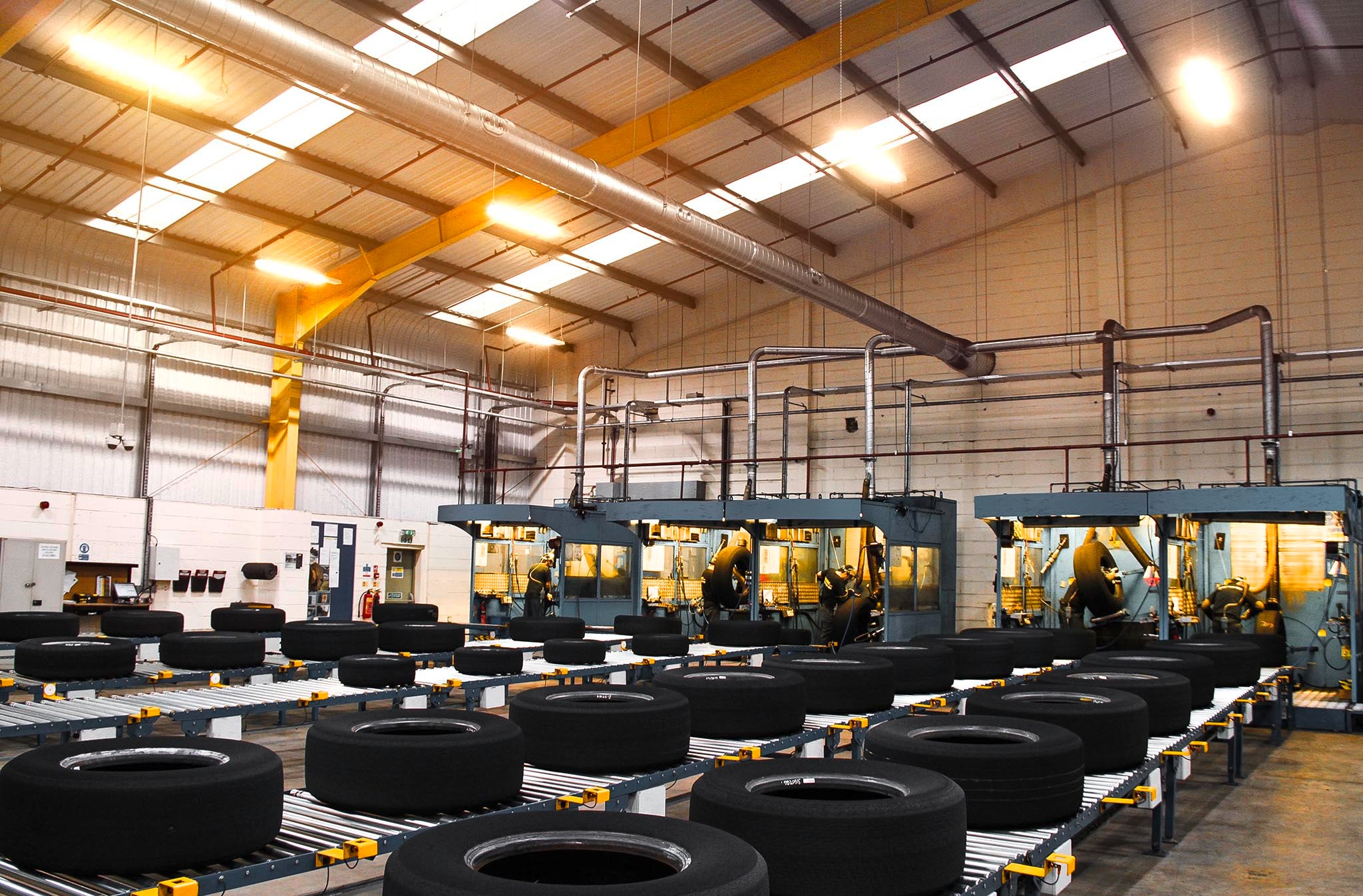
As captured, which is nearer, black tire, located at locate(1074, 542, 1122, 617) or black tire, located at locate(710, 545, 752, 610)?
black tire, located at locate(1074, 542, 1122, 617)

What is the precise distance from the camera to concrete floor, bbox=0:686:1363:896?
5656mm

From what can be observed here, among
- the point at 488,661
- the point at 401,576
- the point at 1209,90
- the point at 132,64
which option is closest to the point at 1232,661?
the point at 488,661

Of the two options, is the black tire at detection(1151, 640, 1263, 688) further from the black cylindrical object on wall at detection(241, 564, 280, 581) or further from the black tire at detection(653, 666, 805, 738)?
the black cylindrical object on wall at detection(241, 564, 280, 581)

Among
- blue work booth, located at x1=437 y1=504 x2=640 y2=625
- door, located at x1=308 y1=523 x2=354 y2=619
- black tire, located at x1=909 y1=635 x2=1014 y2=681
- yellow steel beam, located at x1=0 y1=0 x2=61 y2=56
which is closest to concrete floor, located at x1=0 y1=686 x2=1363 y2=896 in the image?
black tire, located at x1=909 y1=635 x2=1014 y2=681

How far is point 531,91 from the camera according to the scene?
1359 cm

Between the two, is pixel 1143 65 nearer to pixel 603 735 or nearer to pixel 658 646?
pixel 658 646

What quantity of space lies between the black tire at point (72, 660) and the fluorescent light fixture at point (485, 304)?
1310cm

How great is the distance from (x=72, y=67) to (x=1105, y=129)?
48.5 feet

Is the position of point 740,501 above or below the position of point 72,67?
below

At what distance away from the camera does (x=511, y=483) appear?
23.6 metres

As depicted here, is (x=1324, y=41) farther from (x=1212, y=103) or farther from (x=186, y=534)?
(x=186, y=534)

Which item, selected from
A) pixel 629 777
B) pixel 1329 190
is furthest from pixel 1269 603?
pixel 629 777

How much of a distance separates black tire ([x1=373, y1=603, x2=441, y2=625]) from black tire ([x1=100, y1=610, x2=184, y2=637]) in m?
3.16

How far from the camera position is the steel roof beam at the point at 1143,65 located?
13703 millimetres
